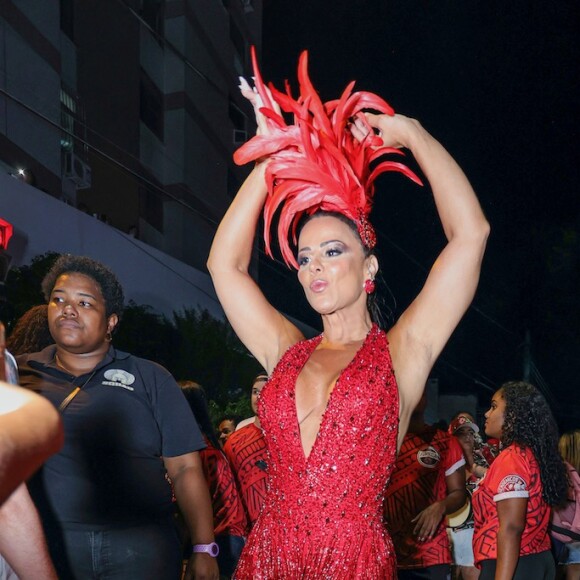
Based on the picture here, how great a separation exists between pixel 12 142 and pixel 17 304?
5835 millimetres

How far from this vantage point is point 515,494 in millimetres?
4395

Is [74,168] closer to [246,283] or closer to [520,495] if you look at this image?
[520,495]

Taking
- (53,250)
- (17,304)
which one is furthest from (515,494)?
(53,250)

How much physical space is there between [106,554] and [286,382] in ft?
3.82

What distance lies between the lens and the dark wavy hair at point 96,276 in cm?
371

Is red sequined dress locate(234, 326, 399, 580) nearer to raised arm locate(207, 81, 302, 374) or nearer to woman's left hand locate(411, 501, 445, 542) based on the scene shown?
raised arm locate(207, 81, 302, 374)

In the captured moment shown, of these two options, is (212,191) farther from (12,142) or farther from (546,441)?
(546,441)

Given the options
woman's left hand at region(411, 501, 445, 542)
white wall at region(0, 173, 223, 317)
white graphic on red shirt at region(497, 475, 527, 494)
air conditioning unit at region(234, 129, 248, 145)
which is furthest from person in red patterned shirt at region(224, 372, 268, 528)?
air conditioning unit at region(234, 129, 248, 145)

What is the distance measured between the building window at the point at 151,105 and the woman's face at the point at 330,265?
70.2 ft

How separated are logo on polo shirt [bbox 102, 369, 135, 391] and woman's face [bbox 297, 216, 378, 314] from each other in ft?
3.75

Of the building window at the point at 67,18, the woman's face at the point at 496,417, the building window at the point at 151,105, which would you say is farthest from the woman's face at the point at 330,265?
the building window at the point at 151,105

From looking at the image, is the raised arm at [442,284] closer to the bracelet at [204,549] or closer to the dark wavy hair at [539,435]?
the bracelet at [204,549]

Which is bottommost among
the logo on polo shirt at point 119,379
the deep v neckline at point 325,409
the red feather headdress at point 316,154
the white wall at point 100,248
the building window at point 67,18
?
the deep v neckline at point 325,409

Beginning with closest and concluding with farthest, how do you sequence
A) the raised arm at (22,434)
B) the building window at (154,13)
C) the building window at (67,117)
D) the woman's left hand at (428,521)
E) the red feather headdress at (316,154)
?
the raised arm at (22,434) < the red feather headdress at (316,154) < the woman's left hand at (428,521) < the building window at (67,117) < the building window at (154,13)
